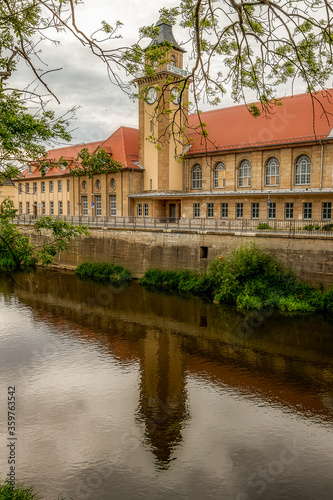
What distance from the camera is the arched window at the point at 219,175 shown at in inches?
1358

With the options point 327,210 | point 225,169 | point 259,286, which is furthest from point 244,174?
point 259,286

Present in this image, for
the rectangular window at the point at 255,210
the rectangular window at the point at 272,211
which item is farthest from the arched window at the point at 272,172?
the rectangular window at the point at 255,210

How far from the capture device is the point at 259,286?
21234 mm

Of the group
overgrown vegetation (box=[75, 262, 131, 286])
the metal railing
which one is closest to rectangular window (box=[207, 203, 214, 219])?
the metal railing

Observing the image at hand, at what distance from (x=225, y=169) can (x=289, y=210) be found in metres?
6.82

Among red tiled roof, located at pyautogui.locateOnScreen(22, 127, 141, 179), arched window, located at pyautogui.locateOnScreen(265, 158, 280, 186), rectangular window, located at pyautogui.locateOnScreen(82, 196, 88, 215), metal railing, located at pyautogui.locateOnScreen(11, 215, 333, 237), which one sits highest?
red tiled roof, located at pyautogui.locateOnScreen(22, 127, 141, 179)

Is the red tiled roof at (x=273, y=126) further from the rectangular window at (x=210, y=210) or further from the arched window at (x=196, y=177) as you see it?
the rectangular window at (x=210, y=210)

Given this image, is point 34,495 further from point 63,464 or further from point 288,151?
point 288,151

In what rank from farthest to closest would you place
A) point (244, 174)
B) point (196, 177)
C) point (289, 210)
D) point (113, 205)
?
point (113, 205) → point (196, 177) → point (244, 174) → point (289, 210)

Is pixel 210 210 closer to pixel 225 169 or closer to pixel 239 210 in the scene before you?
pixel 239 210

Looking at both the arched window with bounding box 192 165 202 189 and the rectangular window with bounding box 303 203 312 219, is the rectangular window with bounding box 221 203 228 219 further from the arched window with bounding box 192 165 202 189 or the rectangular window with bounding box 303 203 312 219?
the rectangular window with bounding box 303 203 312 219

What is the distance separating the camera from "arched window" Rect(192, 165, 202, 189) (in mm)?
36219

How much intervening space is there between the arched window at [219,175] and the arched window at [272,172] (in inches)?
155

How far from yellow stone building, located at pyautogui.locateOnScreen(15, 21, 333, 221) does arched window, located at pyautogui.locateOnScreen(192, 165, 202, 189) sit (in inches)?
3.4
